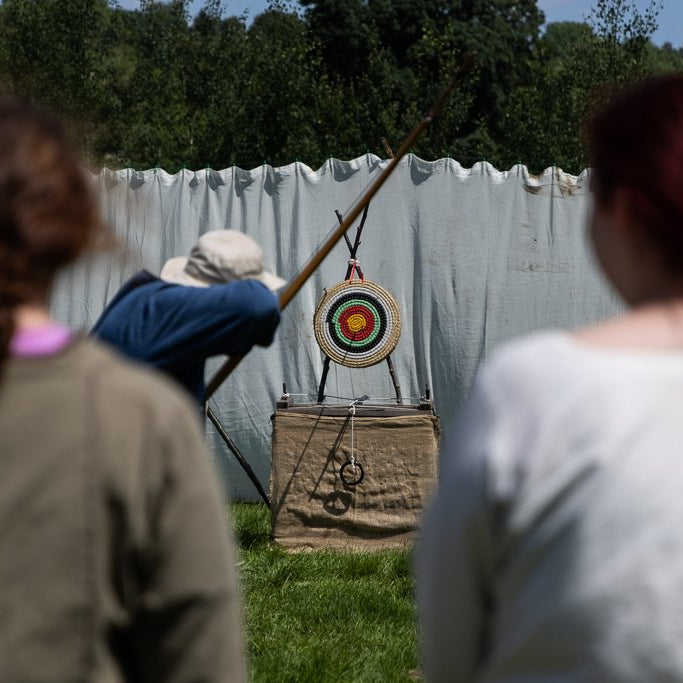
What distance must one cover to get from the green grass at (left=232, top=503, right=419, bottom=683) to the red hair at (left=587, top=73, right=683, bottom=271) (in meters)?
2.56

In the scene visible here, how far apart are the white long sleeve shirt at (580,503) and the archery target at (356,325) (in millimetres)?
4620

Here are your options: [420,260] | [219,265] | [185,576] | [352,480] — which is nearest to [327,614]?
[352,480]

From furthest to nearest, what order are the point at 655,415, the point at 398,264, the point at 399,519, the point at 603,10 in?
the point at 603,10 → the point at 398,264 → the point at 399,519 → the point at 655,415

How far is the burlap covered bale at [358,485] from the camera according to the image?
512 centimetres

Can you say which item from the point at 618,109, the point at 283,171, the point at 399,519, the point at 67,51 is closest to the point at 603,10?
the point at 67,51

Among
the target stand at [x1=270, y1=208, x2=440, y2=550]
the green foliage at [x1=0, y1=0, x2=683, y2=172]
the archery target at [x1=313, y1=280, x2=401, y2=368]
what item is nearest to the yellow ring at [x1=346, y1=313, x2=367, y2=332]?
the archery target at [x1=313, y1=280, x2=401, y2=368]

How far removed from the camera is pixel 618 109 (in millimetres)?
1043

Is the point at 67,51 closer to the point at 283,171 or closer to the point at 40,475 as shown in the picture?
the point at 283,171

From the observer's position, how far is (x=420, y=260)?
6.19 m

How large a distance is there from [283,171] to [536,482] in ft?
17.9

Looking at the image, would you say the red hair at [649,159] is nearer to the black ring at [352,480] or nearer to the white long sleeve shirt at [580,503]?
the white long sleeve shirt at [580,503]

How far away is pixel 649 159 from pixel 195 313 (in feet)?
5.36

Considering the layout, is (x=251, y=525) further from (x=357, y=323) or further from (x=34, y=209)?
(x=34, y=209)

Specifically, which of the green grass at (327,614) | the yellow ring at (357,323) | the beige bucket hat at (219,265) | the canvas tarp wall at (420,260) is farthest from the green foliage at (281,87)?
the beige bucket hat at (219,265)
